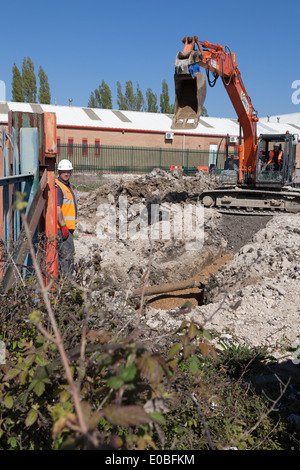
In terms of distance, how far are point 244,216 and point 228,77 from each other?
14.6 ft

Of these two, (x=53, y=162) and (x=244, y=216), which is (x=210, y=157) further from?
(x=53, y=162)

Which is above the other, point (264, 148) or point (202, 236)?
point (264, 148)

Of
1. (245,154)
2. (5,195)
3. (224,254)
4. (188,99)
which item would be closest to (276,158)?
(245,154)

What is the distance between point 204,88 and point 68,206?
616 centimetres

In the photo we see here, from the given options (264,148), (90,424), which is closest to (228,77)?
(264,148)

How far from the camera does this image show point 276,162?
1409 cm

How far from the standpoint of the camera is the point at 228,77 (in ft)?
41.9

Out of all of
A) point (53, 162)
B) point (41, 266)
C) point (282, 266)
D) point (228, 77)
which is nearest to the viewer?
point (41, 266)

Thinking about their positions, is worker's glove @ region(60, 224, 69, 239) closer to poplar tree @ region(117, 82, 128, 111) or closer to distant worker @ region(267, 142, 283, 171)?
distant worker @ region(267, 142, 283, 171)

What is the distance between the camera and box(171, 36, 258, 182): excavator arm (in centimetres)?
1050

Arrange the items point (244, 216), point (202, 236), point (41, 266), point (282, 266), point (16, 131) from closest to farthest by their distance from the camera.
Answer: point (41, 266)
point (16, 131)
point (282, 266)
point (202, 236)
point (244, 216)

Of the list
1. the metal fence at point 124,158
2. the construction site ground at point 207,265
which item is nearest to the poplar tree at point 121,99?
the metal fence at point 124,158

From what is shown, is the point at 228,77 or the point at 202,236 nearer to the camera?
the point at 202,236

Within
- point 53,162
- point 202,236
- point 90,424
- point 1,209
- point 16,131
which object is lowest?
point 202,236
